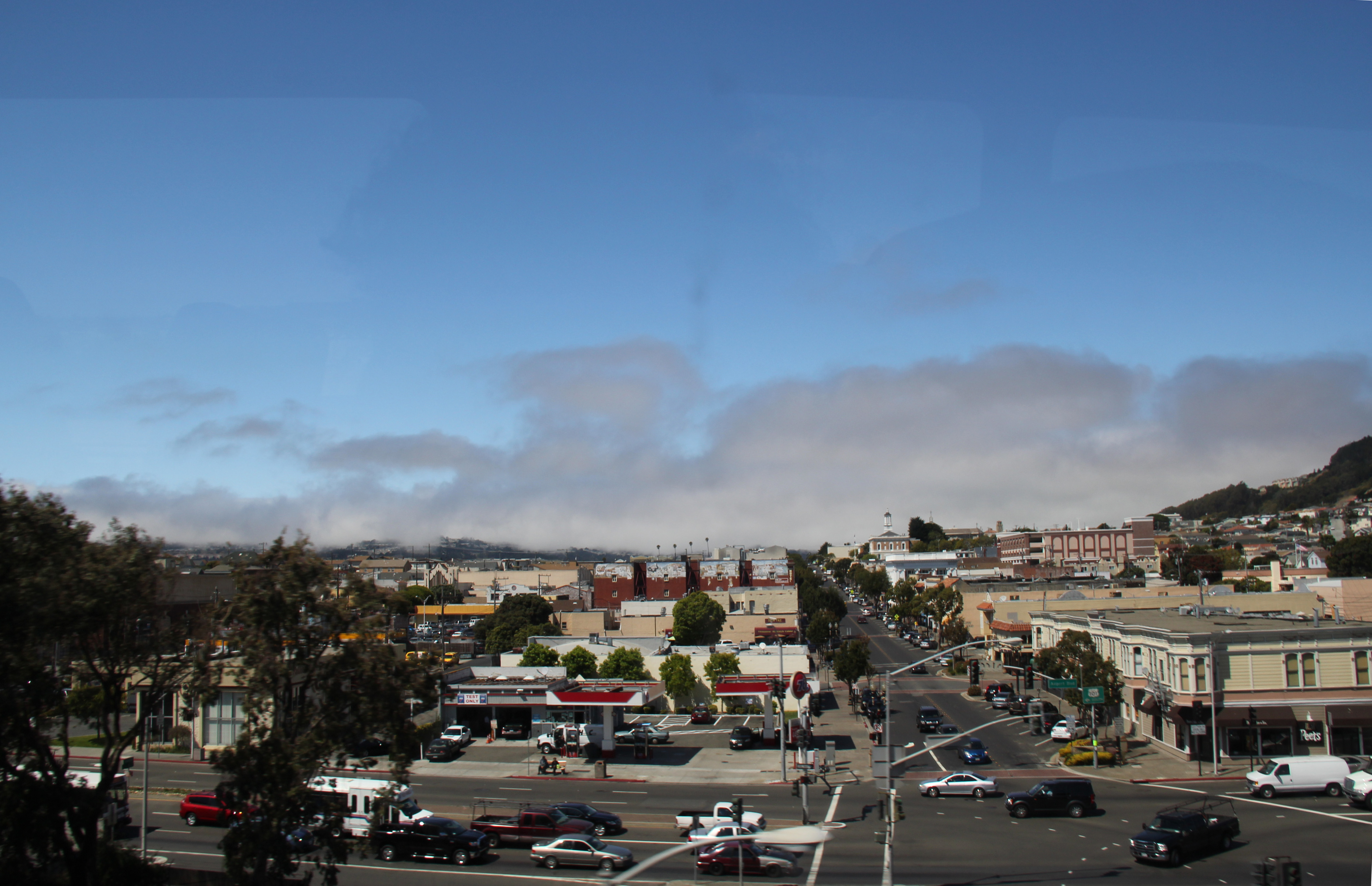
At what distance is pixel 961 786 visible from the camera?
119 ft

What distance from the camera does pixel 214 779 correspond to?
139 feet

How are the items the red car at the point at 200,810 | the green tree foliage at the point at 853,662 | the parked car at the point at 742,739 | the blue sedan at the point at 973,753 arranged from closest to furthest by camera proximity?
1. the red car at the point at 200,810
2. the blue sedan at the point at 973,753
3. the parked car at the point at 742,739
4. the green tree foliage at the point at 853,662

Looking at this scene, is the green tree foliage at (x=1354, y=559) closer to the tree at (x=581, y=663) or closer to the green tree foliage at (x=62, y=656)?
the tree at (x=581, y=663)

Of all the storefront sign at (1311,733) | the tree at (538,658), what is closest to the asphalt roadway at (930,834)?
the storefront sign at (1311,733)

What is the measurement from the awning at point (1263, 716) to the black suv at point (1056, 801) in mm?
14465

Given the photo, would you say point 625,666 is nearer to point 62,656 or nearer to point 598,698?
point 598,698

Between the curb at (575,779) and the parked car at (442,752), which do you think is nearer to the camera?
the curb at (575,779)

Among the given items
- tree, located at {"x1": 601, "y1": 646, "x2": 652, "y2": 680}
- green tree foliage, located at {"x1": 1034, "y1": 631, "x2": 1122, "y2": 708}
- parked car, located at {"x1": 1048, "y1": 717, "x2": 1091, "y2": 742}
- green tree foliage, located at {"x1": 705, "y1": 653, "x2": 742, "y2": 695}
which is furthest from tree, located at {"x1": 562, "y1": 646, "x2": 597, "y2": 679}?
parked car, located at {"x1": 1048, "y1": 717, "x2": 1091, "y2": 742}

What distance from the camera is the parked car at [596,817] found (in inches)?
1227

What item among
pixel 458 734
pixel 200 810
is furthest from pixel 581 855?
pixel 458 734

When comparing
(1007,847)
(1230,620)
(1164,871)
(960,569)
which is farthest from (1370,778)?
(960,569)

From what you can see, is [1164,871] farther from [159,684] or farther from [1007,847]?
[159,684]

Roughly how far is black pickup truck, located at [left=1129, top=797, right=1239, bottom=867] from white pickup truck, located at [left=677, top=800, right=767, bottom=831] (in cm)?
1154

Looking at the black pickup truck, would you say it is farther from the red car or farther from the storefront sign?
the red car
